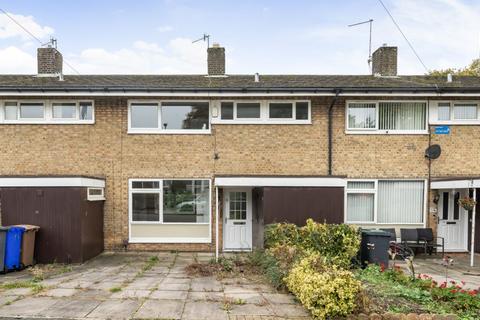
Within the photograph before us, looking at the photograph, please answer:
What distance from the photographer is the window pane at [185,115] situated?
10.4m

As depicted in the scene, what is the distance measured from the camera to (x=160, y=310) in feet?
17.0

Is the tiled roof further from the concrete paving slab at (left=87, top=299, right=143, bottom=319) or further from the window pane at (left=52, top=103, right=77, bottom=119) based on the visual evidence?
the concrete paving slab at (left=87, top=299, right=143, bottom=319)

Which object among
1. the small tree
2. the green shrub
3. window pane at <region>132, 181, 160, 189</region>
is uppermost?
the small tree

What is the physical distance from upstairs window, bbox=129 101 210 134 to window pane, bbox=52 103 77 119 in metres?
1.72

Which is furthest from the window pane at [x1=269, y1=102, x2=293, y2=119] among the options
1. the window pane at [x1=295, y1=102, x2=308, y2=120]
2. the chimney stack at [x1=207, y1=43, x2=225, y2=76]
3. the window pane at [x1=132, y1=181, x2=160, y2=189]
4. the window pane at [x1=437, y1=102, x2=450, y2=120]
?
the window pane at [x1=437, y1=102, x2=450, y2=120]

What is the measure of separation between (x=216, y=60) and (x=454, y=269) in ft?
32.8

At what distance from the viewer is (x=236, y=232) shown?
1031 centimetres

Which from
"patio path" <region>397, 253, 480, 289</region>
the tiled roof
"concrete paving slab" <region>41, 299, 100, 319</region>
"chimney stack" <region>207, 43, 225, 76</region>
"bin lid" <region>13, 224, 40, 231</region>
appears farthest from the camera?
"chimney stack" <region>207, 43, 225, 76</region>

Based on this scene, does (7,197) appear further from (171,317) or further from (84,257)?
(171,317)

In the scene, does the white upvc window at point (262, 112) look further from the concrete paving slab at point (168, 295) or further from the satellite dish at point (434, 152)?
the concrete paving slab at point (168, 295)

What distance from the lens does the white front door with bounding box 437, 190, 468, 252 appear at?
1038 centimetres

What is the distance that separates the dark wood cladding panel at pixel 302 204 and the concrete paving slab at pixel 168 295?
10.9ft

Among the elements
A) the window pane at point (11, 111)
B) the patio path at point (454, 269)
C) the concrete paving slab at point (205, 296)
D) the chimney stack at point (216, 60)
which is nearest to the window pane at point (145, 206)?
the window pane at point (11, 111)

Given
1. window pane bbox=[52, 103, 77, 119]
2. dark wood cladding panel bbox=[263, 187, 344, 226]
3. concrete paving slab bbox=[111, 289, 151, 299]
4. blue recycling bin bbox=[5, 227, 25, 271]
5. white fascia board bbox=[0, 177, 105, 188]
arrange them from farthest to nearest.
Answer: window pane bbox=[52, 103, 77, 119]
dark wood cladding panel bbox=[263, 187, 344, 226]
white fascia board bbox=[0, 177, 105, 188]
blue recycling bin bbox=[5, 227, 25, 271]
concrete paving slab bbox=[111, 289, 151, 299]
